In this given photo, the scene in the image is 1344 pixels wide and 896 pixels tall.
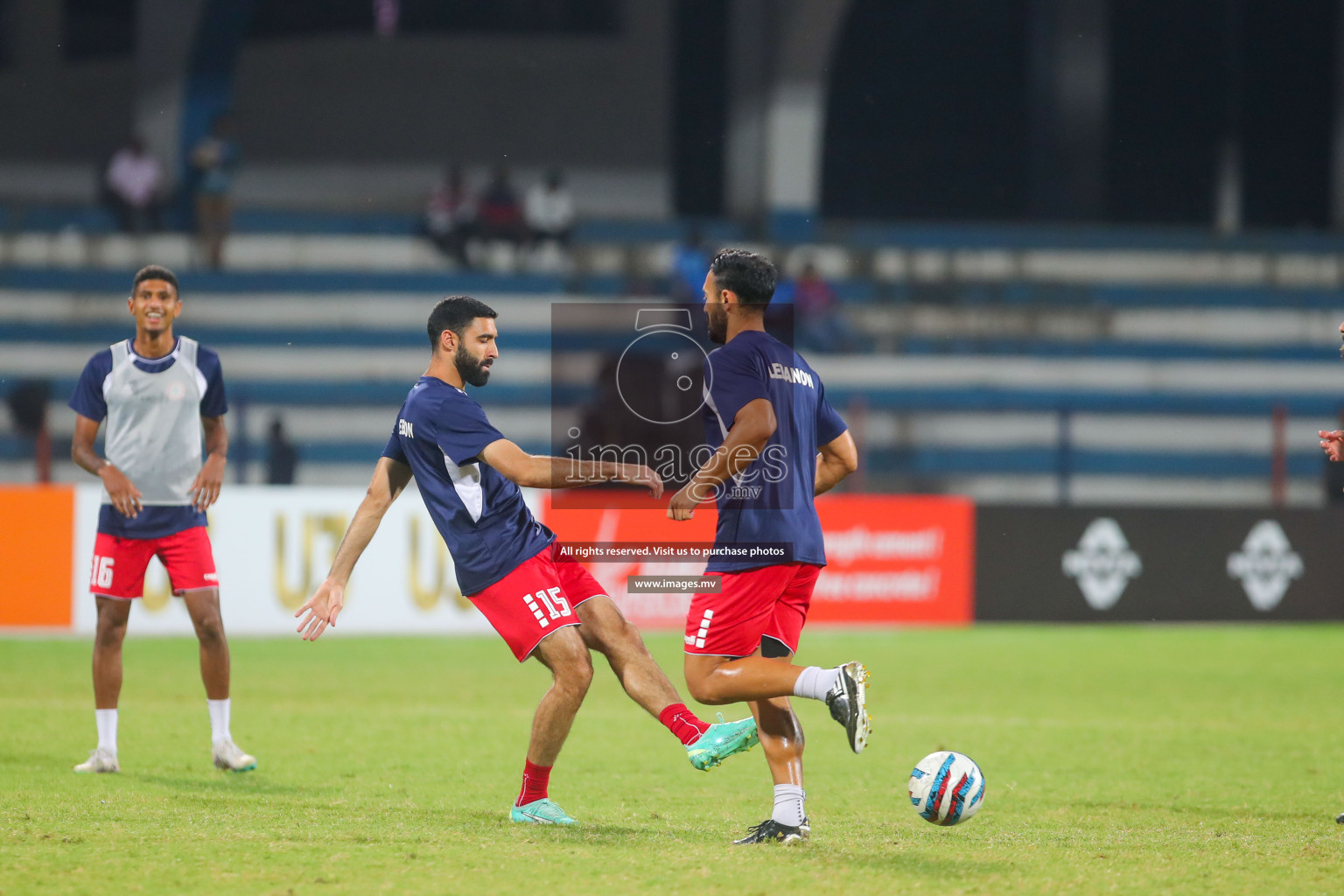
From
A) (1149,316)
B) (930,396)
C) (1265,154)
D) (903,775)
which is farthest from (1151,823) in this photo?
(1265,154)

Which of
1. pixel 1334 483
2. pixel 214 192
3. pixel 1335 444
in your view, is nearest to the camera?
pixel 1335 444

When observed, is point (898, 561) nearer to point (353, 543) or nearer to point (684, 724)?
point (684, 724)

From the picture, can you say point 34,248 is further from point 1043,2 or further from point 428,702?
point 1043,2

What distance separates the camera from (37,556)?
14023 mm

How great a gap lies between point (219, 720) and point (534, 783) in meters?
2.26

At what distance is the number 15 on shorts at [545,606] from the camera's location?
21.4 ft

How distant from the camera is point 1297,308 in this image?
78.4ft

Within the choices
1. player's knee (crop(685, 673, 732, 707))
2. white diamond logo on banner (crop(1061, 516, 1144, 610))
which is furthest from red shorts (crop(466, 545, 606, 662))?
white diamond logo on banner (crop(1061, 516, 1144, 610))

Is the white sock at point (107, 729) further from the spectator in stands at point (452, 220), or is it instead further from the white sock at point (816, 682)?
the spectator in stands at point (452, 220)

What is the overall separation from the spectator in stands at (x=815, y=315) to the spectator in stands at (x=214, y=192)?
8313 millimetres

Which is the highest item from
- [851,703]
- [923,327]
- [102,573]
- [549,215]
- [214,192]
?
[214,192]

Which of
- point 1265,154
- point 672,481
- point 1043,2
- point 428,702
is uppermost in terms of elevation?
point 1043,2

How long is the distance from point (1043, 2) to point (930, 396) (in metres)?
7.94

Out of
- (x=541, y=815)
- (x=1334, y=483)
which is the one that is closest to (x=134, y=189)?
(x=1334, y=483)
